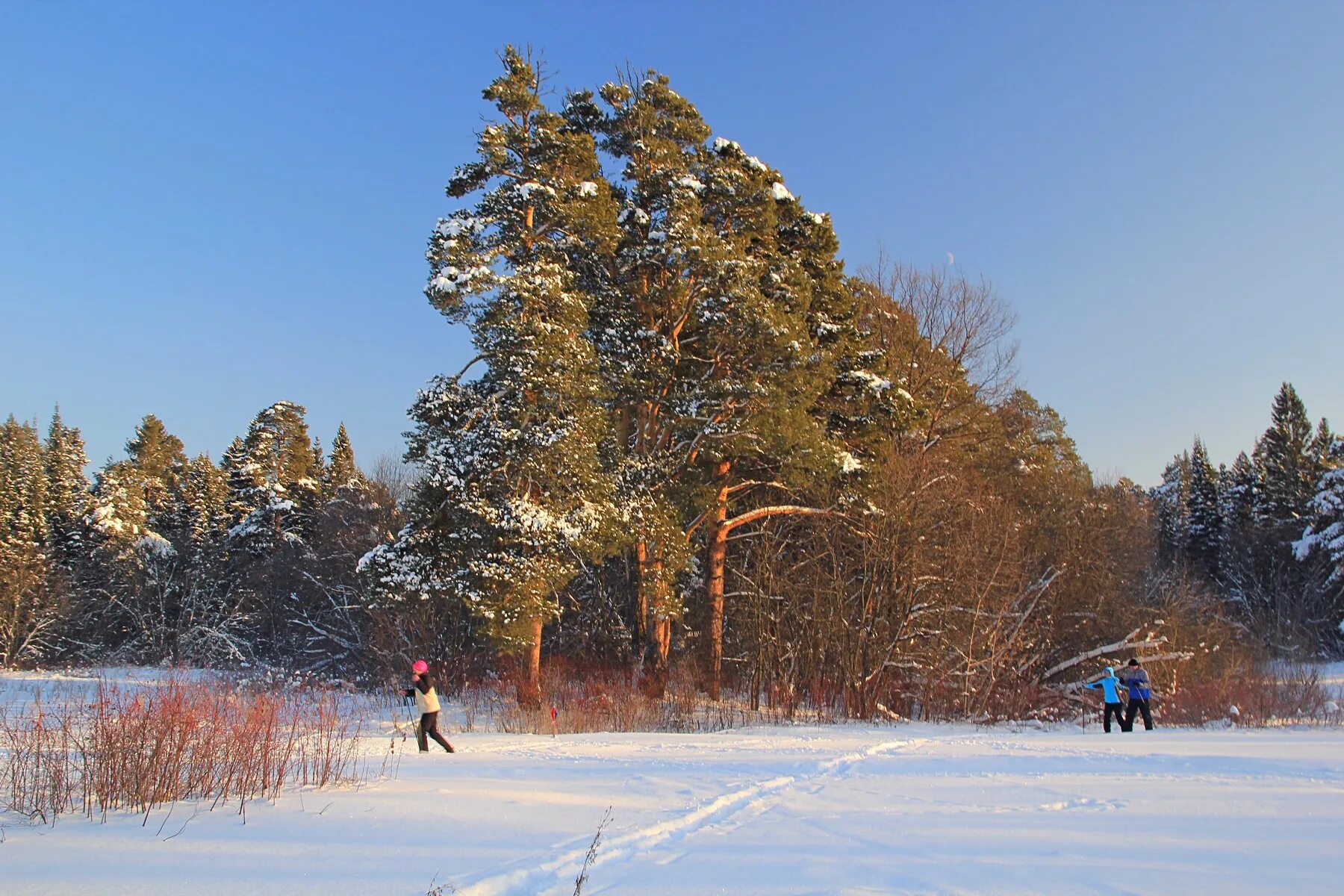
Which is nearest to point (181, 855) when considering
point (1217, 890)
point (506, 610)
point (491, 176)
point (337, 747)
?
point (337, 747)

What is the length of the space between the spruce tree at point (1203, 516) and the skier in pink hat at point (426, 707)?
65.9 m

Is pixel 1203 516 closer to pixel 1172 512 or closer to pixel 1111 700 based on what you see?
pixel 1172 512

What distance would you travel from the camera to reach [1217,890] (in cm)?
503

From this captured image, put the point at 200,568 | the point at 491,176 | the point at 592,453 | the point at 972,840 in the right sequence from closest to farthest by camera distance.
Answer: the point at 972,840
the point at 592,453
the point at 491,176
the point at 200,568

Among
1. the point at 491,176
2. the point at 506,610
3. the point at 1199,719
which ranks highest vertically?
the point at 491,176

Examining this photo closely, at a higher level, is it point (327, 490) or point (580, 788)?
point (327, 490)

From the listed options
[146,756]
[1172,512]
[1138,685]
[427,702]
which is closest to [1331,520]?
[1172,512]

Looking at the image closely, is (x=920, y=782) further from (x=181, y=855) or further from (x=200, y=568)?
(x=200, y=568)

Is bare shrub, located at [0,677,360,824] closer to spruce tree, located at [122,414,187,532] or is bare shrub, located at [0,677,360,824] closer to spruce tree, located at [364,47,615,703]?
spruce tree, located at [364,47,615,703]

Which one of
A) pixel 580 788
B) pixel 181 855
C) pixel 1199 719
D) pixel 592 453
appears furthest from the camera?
pixel 592 453

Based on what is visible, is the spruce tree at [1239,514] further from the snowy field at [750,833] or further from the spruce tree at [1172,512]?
the snowy field at [750,833]

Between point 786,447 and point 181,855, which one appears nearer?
point 181,855

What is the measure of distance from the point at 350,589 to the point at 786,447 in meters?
23.2

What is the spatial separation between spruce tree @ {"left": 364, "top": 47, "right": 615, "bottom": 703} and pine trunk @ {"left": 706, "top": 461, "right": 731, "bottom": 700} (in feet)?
16.1
